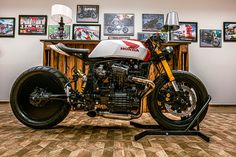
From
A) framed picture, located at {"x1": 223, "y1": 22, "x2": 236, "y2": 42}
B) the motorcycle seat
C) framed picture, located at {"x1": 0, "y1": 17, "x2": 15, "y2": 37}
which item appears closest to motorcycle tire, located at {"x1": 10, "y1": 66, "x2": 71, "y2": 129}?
the motorcycle seat

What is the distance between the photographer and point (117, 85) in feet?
5.50

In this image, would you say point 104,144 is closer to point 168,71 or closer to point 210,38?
point 168,71

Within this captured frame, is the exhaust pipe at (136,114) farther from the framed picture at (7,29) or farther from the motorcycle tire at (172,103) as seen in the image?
the framed picture at (7,29)

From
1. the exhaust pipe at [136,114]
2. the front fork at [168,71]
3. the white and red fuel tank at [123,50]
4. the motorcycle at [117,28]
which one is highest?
the motorcycle at [117,28]

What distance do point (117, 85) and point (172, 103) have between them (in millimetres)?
483

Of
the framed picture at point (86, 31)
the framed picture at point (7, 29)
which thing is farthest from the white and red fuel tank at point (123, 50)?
the framed picture at point (7, 29)

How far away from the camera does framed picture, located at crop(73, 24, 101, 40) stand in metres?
3.70

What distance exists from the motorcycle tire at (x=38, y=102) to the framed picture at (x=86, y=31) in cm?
205

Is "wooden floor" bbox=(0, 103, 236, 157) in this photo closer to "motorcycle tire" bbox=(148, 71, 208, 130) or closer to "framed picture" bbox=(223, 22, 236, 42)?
"motorcycle tire" bbox=(148, 71, 208, 130)

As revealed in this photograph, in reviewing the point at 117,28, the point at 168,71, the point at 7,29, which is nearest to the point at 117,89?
the point at 168,71

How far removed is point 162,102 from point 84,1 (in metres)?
2.88

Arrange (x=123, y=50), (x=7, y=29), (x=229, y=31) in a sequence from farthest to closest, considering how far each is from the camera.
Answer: (x=229, y=31) < (x=7, y=29) < (x=123, y=50)

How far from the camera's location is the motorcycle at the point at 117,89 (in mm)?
1604

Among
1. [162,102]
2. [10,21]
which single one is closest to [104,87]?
[162,102]
